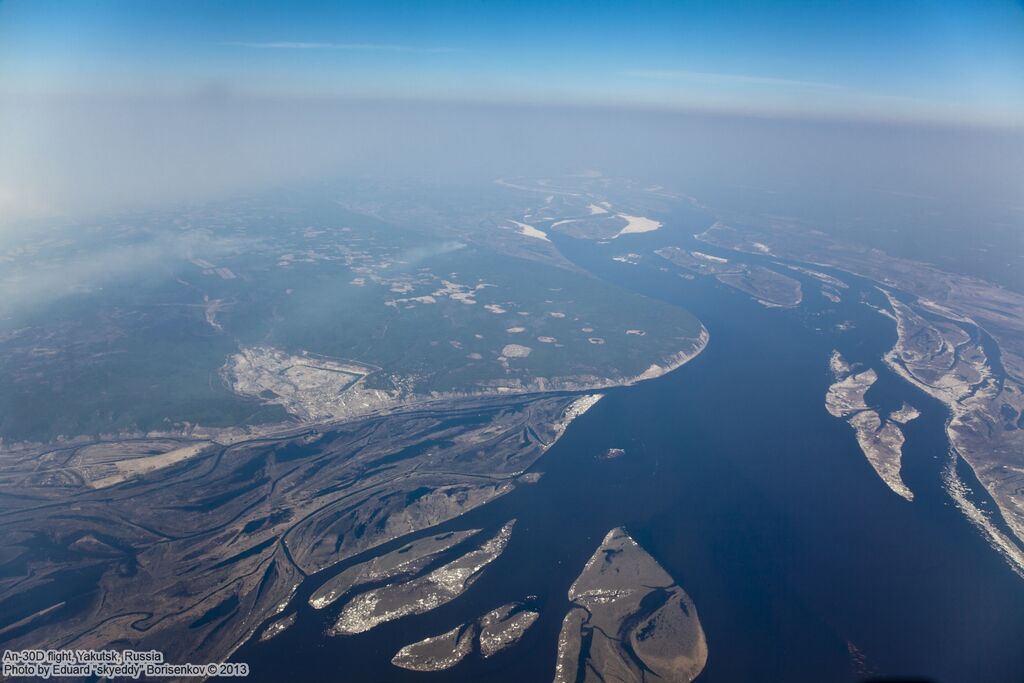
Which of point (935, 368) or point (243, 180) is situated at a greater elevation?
point (935, 368)

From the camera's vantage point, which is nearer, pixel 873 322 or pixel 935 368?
pixel 935 368

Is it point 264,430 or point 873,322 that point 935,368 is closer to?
point 873,322

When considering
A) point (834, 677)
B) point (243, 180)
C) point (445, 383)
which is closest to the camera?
point (834, 677)

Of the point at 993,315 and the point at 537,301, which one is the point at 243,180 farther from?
the point at 993,315

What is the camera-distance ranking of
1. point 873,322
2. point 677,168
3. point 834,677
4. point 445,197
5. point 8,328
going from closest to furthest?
point 834,677 < point 8,328 < point 873,322 < point 445,197 < point 677,168

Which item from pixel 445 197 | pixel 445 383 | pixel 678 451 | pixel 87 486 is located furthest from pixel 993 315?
pixel 445 197

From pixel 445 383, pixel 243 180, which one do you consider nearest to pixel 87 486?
pixel 445 383
